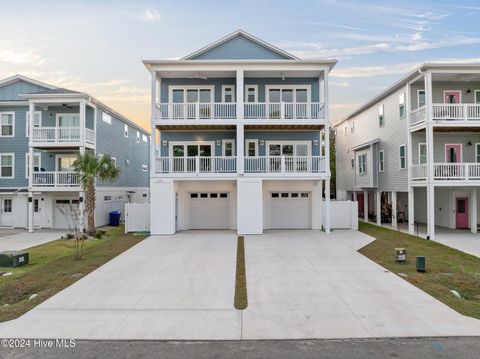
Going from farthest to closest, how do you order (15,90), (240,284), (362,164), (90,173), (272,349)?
(362,164), (15,90), (90,173), (240,284), (272,349)

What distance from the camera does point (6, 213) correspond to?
857 inches

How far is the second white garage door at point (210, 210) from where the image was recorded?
1992 cm

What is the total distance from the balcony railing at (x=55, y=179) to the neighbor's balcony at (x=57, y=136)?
1.86 m

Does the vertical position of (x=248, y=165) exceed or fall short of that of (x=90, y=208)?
it exceeds it

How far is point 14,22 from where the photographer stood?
622 inches

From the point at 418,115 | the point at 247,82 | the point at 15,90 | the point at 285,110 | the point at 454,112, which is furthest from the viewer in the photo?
the point at 15,90

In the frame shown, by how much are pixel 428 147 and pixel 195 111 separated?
499 inches

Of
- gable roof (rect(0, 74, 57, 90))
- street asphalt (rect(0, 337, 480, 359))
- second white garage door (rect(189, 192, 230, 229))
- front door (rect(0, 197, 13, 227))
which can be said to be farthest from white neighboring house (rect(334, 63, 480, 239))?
front door (rect(0, 197, 13, 227))

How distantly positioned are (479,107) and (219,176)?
14786 millimetres

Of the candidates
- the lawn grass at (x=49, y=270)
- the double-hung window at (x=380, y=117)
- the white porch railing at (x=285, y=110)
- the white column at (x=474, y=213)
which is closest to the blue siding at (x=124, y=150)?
the lawn grass at (x=49, y=270)

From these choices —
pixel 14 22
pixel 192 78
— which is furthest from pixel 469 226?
pixel 14 22

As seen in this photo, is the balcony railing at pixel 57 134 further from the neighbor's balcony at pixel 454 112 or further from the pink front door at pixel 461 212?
the pink front door at pixel 461 212

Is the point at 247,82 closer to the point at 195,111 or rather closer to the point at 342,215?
the point at 195,111

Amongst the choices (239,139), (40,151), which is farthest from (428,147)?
(40,151)
